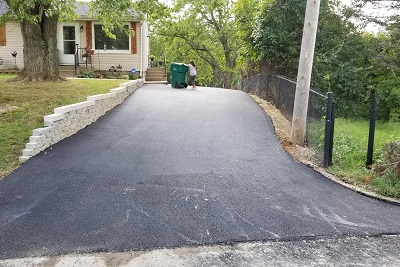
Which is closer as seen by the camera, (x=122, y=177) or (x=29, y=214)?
(x=29, y=214)

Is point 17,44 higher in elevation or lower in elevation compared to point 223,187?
higher

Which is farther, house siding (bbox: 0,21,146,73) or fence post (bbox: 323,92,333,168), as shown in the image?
house siding (bbox: 0,21,146,73)

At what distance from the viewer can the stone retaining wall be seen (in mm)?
6953

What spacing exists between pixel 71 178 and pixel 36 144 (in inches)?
63.8

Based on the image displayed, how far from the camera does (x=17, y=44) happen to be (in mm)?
21344

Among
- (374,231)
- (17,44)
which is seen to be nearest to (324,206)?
(374,231)

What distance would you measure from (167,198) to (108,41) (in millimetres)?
17913

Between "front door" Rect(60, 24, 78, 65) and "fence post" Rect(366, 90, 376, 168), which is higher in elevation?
"front door" Rect(60, 24, 78, 65)

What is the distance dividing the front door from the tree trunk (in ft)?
23.5

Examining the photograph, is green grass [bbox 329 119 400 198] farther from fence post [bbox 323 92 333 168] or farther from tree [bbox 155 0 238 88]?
tree [bbox 155 0 238 88]

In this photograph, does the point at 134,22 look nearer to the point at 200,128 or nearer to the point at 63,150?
the point at 200,128

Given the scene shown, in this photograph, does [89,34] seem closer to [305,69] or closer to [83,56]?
[83,56]

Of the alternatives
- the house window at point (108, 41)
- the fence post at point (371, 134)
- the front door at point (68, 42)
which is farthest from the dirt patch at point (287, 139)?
the front door at point (68, 42)

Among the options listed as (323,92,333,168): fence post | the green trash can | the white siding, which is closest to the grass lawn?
the green trash can
